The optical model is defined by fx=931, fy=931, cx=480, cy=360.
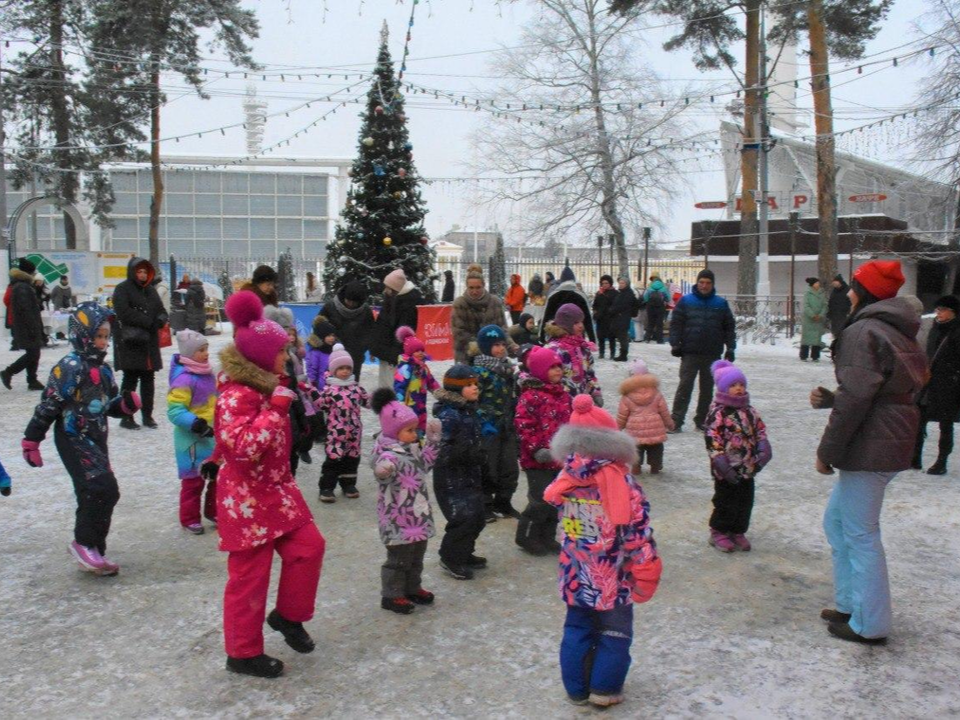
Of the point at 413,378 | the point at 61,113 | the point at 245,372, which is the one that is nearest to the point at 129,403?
the point at 245,372

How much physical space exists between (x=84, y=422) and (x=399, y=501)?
6.55 ft

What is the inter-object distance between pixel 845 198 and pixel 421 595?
37.2 m

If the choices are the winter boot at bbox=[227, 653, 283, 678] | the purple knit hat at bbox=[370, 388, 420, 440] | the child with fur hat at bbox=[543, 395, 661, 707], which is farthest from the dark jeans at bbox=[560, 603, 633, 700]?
the purple knit hat at bbox=[370, 388, 420, 440]

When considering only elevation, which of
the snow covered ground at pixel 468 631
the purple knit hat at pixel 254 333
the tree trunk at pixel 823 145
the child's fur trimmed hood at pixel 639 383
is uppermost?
the tree trunk at pixel 823 145

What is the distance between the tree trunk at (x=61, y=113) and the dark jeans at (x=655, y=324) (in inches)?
630

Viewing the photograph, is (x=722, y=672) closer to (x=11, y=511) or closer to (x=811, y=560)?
(x=811, y=560)

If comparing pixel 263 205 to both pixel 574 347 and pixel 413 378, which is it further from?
pixel 574 347

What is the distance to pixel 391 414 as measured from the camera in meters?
5.22

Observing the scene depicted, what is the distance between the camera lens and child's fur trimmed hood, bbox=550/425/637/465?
13.6ft

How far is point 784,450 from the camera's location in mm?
9656

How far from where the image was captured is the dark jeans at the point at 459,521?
5.77 meters

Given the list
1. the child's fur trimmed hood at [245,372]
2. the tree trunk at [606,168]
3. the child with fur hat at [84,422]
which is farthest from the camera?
the tree trunk at [606,168]

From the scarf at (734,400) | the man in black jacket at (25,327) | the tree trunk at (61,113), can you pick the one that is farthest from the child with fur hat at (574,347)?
the tree trunk at (61,113)

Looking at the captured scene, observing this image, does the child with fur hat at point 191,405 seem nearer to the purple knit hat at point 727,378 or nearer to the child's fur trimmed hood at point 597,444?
the child's fur trimmed hood at point 597,444
